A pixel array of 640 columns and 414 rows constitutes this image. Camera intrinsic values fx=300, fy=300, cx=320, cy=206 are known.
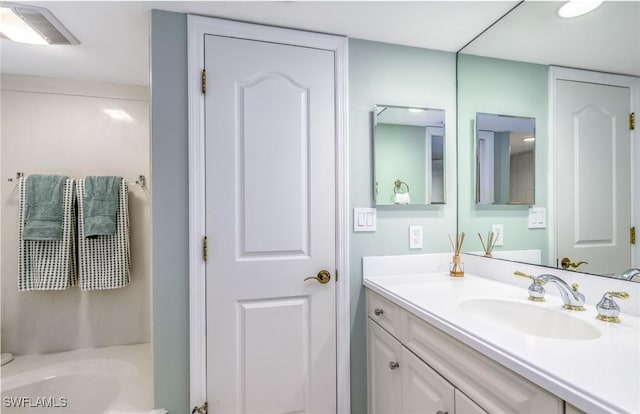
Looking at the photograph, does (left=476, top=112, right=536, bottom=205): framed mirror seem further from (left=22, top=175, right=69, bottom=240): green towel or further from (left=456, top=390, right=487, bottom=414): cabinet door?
(left=22, top=175, right=69, bottom=240): green towel

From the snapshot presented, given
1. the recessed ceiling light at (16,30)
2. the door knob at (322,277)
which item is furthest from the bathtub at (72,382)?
the recessed ceiling light at (16,30)

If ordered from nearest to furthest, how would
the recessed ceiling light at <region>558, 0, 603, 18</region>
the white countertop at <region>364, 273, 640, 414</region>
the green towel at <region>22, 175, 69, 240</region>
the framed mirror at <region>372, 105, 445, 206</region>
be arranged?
the white countertop at <region>364, 273, 640, 414</region> < the recessed ceiling light at <region>558, 0, 603, 18</region> < the framed mirror at <region>372, 105, 445, 206</region> < the green towel at <region>22, 175, 69, 240</region>

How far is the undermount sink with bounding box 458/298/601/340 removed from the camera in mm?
1005

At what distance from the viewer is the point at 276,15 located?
55.4 inches

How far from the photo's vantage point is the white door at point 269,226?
1427mm

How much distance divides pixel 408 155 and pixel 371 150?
0.70 feet

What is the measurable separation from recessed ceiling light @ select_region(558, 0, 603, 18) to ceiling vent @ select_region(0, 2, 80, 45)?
221cm

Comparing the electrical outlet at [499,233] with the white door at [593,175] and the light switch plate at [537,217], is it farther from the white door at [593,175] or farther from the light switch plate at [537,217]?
the white door at [593,175]

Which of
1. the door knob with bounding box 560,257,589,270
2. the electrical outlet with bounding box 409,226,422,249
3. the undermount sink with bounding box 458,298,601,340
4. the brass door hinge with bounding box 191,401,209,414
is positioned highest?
the electrical outlet with bounding box 409,226,422,249

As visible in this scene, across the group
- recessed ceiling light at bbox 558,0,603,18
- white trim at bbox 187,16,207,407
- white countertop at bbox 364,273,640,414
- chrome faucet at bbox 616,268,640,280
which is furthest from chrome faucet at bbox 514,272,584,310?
white trim at bbox 187,16,207,407

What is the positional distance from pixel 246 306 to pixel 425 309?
0.83 meters

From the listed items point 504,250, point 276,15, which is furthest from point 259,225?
point 504,250

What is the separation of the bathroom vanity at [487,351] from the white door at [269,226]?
33 cm

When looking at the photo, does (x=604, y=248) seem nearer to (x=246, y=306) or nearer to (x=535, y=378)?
(x=535, y=378)
